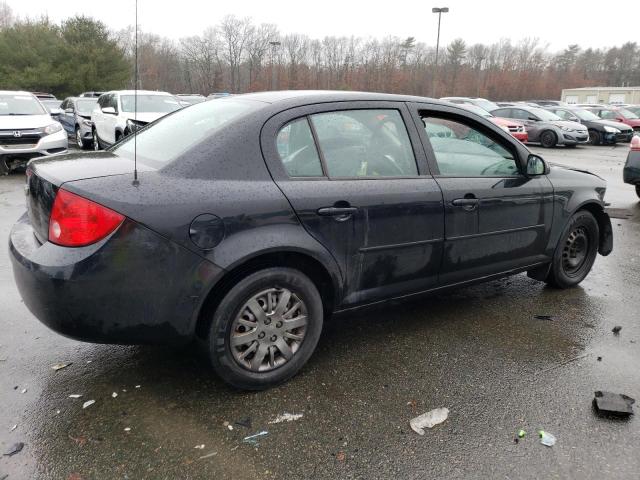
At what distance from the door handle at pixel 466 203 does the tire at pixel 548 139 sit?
1872cm

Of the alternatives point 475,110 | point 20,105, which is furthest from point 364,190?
point 20,105

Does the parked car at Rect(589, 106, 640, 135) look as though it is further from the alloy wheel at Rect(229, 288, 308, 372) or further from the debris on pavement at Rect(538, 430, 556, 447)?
the alloy wheel at Rect(229, 288, 308, 372)

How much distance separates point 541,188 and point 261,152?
2443mm

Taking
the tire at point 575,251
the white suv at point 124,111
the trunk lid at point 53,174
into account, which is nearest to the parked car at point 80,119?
the white suv at point 124,111

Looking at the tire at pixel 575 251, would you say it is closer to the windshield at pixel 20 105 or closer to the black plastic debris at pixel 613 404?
the black plastic debris at pixel 613 404

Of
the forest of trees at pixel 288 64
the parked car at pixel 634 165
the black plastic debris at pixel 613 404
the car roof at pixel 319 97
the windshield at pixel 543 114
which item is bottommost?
the black plastic debris at pixel 613 404

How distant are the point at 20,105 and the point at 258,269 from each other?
36.1ft

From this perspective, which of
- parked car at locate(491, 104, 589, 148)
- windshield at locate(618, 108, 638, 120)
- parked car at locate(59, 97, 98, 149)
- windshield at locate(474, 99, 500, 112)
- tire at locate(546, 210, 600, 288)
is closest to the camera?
tire at locate(546, 210, 600, 288)

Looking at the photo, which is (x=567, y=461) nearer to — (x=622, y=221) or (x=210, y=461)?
(x=210, y=461)

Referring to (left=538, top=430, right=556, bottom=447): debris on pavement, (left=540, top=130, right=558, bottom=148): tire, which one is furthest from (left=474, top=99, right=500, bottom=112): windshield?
(left=538, top=430, right=556, bottom=447): debris on pavement

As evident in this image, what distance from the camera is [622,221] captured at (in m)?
7.73

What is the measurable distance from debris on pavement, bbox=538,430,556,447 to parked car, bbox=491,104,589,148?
1980 centimetres

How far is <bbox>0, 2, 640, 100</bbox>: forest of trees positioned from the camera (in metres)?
42.9

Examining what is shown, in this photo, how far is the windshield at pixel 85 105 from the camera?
1594 centimetres
